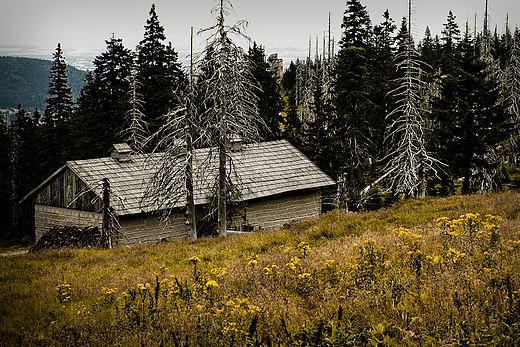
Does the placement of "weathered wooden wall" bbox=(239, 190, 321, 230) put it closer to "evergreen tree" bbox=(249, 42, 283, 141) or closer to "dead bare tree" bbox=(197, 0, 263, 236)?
"dead bare tree" bbox=(197, 0, 263, 236)

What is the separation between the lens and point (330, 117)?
34.3 meters

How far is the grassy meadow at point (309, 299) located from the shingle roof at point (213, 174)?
10.2 metres

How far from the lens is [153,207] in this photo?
2059cm

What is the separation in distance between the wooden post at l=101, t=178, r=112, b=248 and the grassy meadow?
6.45 m

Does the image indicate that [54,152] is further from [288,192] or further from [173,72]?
[288,192]

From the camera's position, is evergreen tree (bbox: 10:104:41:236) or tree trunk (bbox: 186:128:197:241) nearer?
tree trunk (bbox: 186:128:197:241)

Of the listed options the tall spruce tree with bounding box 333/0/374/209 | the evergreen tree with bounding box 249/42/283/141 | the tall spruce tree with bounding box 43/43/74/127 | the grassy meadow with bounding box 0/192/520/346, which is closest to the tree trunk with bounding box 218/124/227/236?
the grassy meadow with bounding box 0/192/520/346

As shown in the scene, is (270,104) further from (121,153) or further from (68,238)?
(68,238)

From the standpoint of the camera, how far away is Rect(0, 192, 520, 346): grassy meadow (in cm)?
450

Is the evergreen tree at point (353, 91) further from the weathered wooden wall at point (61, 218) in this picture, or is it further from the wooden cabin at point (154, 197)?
the weathered wooden wall at point (61, 218)

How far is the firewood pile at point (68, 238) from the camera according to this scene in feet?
68.0

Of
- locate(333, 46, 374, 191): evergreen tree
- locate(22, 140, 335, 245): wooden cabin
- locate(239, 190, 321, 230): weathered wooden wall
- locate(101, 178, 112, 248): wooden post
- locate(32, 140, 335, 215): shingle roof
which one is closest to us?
locate(101, 178, 112, 248): wooden post

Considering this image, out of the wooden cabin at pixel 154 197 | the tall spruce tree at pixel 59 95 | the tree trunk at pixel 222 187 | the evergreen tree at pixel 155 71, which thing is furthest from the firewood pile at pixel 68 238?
the tall spruce tree at pixel 59 95

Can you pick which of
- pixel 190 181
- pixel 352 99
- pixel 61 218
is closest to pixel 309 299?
pixel 190 181
